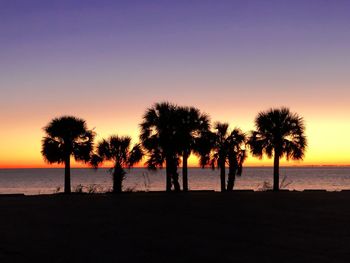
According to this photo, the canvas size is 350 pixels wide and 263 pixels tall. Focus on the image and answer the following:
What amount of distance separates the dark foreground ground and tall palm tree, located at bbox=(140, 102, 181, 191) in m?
19.5

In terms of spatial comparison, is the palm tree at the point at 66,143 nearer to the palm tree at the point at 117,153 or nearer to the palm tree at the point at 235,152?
the palm tree at the point at 117,153

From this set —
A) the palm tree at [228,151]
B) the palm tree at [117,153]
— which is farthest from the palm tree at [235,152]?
the palm tree at [117,153]

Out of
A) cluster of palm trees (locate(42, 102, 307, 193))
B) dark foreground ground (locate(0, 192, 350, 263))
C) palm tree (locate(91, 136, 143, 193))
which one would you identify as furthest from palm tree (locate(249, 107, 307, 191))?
dark foreground ground (locate(0, 192, 350, 263))

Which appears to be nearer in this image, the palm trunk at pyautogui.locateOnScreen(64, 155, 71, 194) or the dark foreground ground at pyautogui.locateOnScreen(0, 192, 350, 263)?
the dark foreground ground at pyautogui.locateOnScreen(0, 192, 350, 263)

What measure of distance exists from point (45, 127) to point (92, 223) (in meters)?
26.0

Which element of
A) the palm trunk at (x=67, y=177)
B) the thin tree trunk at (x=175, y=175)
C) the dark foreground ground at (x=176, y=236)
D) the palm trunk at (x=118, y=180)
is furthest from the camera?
the thin tree trunk at (x=175, y=175)

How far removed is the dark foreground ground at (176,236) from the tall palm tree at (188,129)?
64.7 feet

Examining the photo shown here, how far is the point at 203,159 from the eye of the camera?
146ft

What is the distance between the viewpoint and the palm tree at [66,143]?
138 ft

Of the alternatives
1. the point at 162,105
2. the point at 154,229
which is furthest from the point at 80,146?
the point at 154,229

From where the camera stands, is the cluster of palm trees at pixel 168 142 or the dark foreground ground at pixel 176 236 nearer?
the dark foreground ground at pixel 176 236

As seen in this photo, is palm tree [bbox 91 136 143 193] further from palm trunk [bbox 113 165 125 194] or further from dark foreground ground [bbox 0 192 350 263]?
dark foreground ground [bbox 0 192 350 263]

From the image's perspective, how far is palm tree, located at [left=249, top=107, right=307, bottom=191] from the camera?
43.4m

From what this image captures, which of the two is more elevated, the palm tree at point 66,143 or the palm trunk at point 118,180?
the palm tree at point 66,143
